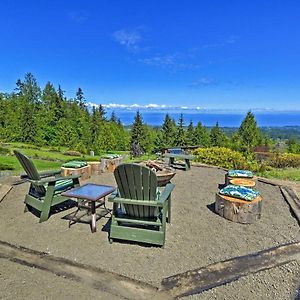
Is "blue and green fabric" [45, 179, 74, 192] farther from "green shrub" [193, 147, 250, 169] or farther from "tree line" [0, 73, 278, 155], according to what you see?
"tree line" [0, 73, 278, 155]

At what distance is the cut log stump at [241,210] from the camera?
153 inches

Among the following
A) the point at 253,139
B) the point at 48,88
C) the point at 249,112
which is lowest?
the point at 253,139

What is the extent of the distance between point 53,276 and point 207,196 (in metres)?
3.59

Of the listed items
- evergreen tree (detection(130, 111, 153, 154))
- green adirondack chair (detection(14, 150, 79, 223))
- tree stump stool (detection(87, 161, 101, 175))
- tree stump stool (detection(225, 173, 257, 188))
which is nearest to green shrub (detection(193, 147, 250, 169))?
tree stump stool (detection(225, 173, 257, 188))

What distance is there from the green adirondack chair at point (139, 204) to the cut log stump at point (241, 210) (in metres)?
1.34

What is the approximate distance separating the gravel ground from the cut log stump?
10cm

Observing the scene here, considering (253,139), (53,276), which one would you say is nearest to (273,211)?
(53,276)

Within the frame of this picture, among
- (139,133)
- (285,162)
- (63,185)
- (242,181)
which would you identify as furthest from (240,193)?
(139,133)

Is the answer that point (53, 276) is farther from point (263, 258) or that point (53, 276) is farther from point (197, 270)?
point (263, 258)

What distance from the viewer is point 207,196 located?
17.7ft

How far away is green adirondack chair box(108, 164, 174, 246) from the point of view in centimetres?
302

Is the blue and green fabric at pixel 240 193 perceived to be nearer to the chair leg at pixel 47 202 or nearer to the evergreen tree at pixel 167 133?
the chair leg at pixel 47 202

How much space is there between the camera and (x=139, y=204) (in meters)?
3.05

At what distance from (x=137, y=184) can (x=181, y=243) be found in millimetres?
971
